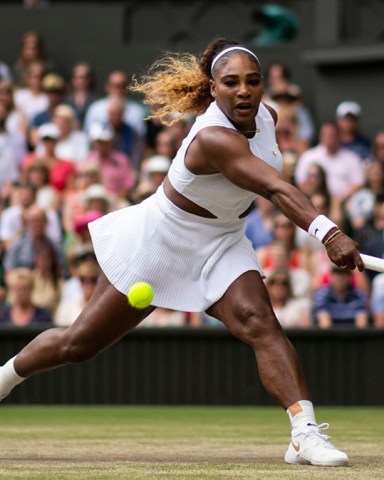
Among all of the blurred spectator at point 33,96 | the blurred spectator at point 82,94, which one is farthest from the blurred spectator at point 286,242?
the blurred spectator at point 33,96

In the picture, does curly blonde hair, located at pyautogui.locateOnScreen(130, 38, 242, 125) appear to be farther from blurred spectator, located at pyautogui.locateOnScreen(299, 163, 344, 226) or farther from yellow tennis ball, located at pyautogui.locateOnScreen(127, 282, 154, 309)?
blurred spectator, located at pyautogui.locateOnScreen(299, 163, 344, 226)

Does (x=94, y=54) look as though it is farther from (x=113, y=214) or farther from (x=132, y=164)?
(x=113, y=214)

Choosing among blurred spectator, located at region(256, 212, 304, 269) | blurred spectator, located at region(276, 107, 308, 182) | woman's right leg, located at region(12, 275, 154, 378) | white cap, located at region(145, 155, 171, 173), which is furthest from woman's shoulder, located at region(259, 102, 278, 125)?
blurred spectator, located at region(276, 107, 308, 182)

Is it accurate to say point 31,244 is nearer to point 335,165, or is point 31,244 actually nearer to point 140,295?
point 335,165

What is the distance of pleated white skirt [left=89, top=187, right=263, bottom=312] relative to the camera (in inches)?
255

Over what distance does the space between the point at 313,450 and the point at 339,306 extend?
5.57m

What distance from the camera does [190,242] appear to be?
6.54 m

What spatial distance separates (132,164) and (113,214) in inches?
282

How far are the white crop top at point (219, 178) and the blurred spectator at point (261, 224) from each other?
18.6 ft

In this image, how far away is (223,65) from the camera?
631 cm

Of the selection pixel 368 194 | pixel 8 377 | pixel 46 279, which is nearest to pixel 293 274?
pixel 368 194

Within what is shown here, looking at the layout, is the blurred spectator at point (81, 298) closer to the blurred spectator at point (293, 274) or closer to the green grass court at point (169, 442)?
the green grass court at point (169, 442)

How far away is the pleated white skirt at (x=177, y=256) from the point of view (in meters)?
6.49

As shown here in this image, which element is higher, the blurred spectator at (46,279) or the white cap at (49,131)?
the white cap at (49,131)
